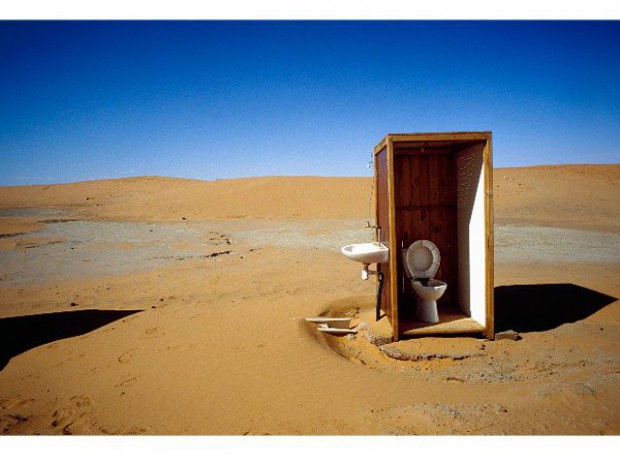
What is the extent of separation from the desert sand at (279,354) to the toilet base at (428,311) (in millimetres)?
590

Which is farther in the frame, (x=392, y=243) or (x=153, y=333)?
(x=153, y=333)

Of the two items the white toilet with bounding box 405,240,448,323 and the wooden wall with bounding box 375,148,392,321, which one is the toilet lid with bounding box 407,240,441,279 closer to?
the white toilet with bounding box 405,240,448,323

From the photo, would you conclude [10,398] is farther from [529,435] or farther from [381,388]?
[529,435]

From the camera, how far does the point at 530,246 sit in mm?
12430

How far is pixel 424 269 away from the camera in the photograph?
19.4 feet

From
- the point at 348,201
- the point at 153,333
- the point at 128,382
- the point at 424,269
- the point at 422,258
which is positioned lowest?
the point at 128,382

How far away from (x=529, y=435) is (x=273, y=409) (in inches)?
88.4

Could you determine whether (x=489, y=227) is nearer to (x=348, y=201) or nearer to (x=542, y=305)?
(x=542, y=305)

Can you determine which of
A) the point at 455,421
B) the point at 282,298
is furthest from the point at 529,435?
the point at 282,298

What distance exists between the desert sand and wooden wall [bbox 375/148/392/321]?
590mm

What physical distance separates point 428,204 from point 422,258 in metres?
0.95

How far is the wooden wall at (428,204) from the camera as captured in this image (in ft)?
20.3

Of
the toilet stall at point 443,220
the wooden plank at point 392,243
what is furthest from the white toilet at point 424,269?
the wooden plank at point 392,243

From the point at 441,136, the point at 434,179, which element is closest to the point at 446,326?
the point at 434,179
